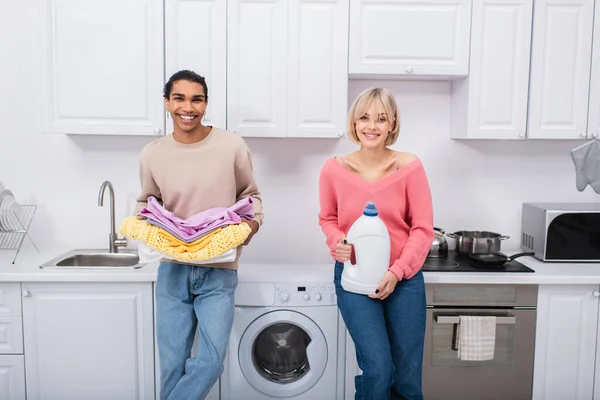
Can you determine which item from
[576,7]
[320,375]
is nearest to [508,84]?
[576,7]

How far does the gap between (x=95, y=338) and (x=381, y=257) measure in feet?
4.40

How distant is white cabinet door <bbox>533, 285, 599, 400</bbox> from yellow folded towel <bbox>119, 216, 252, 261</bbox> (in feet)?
4.73

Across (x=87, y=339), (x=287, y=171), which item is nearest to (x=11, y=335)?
(x=87, y=339)

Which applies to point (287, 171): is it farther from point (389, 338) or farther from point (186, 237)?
point (389, 338)

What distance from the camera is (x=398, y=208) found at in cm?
209

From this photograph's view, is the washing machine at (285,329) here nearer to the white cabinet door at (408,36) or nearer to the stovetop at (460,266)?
the stovetop at (460,266)

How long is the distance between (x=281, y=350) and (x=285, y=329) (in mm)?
118

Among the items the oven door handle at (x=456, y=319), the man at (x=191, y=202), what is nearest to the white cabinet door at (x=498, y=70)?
the oven door handle at (x=456, y=319)

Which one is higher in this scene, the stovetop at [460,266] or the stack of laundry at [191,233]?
the stack of laundry at [191,233]

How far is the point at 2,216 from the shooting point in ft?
8.57

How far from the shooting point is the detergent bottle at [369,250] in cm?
199

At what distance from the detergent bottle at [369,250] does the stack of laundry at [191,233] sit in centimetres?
41

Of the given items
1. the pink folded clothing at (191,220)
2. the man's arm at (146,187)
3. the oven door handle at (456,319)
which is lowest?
the oven door handle at (456,319)

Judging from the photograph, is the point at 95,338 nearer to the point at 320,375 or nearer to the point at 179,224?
the point at 179,224
